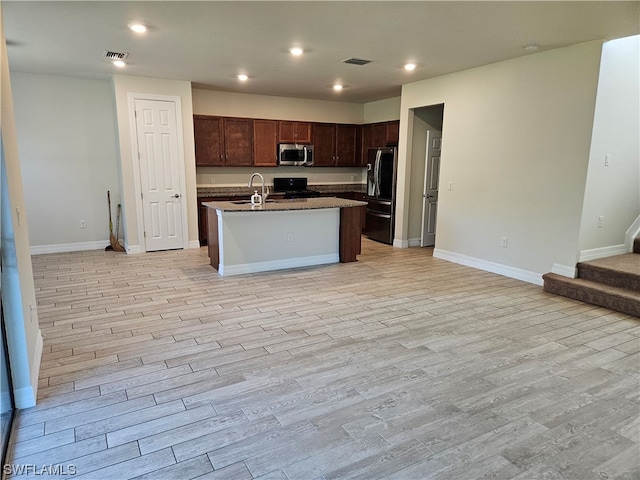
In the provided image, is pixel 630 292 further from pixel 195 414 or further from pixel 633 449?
pixel 195 414

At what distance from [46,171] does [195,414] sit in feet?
18.1

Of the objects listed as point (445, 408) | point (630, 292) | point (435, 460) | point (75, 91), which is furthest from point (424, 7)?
point (75, 91)

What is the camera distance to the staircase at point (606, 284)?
3.94 meters

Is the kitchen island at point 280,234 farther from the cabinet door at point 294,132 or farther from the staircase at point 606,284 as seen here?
the staircase at point 606,284

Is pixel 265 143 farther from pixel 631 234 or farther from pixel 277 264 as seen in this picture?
pixel 631 234

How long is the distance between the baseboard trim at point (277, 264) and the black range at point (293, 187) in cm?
221

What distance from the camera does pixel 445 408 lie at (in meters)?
2.36

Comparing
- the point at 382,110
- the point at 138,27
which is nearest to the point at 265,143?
the point at 382,110

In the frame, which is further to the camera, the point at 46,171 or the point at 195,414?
the point at 46,171

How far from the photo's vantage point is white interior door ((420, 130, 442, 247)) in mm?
6719

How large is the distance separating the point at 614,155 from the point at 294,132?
5.15 metres

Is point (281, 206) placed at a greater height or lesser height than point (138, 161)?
lesser

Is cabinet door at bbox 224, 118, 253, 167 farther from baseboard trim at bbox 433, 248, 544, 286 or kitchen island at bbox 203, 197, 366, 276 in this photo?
baseboard trim at bbox 433, 248, 544, 286

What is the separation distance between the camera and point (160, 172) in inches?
247
